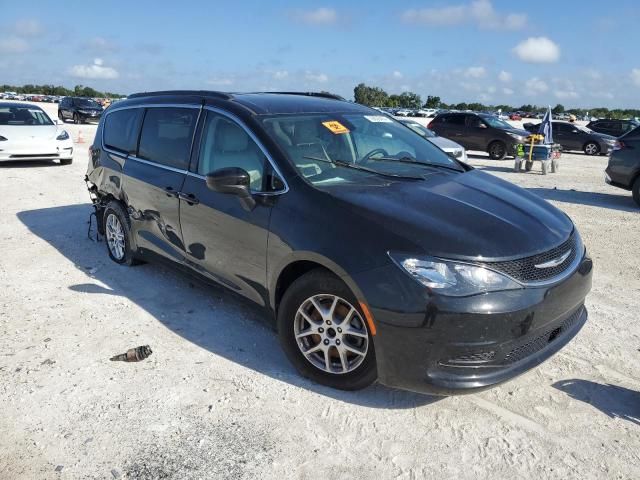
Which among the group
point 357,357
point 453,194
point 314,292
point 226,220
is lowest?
point 357,357

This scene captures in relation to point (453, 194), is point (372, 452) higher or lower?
lower

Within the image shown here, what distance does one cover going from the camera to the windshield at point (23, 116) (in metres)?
12.7

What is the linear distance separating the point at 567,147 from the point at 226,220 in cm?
2148

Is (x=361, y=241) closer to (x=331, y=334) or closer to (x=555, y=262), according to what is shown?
(x=331, y=334)

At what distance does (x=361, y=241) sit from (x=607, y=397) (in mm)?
1841

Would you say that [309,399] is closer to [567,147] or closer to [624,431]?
[624,431]

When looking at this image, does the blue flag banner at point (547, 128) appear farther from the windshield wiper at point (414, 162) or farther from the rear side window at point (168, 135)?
the rear side window at point (168, 135)

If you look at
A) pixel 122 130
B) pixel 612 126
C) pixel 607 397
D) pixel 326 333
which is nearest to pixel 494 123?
pixel 612 126

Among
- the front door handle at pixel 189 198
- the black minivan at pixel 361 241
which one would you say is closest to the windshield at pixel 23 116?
the black minivan at pixel 361 241

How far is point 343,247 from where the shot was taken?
302 cm

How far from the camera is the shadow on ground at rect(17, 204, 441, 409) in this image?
335cm

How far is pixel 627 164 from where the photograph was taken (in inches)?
380

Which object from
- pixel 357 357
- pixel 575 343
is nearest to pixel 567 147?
pixel 575 343

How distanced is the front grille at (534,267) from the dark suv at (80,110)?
1262 inches
